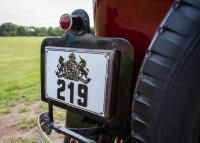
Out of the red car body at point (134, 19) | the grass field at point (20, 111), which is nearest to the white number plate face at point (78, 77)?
the red car body at point (134, 19)

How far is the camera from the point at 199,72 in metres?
1.93

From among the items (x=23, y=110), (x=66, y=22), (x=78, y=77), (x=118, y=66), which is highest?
(x=66, y=22)

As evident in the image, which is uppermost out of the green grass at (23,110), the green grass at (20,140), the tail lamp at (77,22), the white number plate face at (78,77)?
the tail lamp at (77,22)

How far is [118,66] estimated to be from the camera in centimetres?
250

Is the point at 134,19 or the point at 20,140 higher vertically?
the point at 134,19

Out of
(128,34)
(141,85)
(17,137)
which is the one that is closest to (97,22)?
(128,34)

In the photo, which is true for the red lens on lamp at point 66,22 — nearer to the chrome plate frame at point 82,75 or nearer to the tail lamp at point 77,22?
the tail lamp at point 77,22

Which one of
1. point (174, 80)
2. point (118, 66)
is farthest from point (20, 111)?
point (174, 80)

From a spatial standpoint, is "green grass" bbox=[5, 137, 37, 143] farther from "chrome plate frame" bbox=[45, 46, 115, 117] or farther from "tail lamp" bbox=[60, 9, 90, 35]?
"tail lamp" bbox=[60, 9, 90, 35]

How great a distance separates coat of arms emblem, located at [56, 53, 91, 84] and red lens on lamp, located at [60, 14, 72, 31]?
0.64ft

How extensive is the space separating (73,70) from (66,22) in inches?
13.1

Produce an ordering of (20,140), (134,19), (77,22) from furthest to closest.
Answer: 1. (20,140)
2. (77,22)
3. (134,19)

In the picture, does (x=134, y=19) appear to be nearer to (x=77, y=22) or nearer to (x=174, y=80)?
(x=77, y=22)

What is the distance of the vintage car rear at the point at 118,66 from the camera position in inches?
78.7
